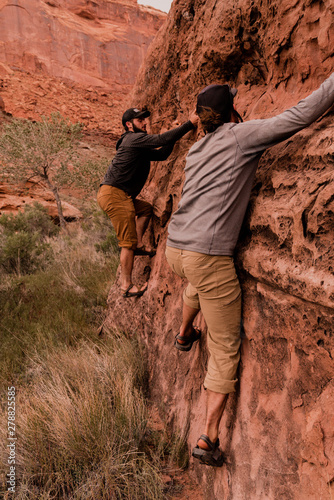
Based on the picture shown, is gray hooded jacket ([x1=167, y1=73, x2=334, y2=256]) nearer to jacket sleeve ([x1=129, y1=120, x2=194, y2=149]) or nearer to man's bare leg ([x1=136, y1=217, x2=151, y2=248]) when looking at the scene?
jacket sleeve ([x1=129, y1=120, x2=194, y2=149])

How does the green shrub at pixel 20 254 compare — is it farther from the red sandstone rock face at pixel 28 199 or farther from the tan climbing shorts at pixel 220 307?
the red sandstone rock face at pixel 28 199

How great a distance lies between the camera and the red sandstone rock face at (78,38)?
32.6 metres

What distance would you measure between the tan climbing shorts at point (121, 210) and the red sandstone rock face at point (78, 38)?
35433mm

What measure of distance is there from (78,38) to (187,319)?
41748 millimetres

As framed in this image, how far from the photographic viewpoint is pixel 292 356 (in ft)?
5.26

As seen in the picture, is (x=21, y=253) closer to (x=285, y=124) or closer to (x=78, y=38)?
(x=285, y=124)

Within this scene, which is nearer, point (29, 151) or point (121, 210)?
point (121, 210)

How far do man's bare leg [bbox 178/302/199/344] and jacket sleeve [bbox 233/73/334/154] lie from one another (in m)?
1.15

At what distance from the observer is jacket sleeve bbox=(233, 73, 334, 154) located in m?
1.44

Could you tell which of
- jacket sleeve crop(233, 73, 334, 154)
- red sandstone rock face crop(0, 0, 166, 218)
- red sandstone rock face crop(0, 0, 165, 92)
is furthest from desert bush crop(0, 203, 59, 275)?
red sandstone rock face crop(0, 0, 165, 92)

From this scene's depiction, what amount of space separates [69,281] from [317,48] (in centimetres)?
512

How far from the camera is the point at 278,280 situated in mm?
1590

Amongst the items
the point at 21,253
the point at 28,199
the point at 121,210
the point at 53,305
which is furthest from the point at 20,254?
the point at 28,199

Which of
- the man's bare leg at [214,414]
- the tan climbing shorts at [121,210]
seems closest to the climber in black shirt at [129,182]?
the tan climbing shorts at [121,210]
